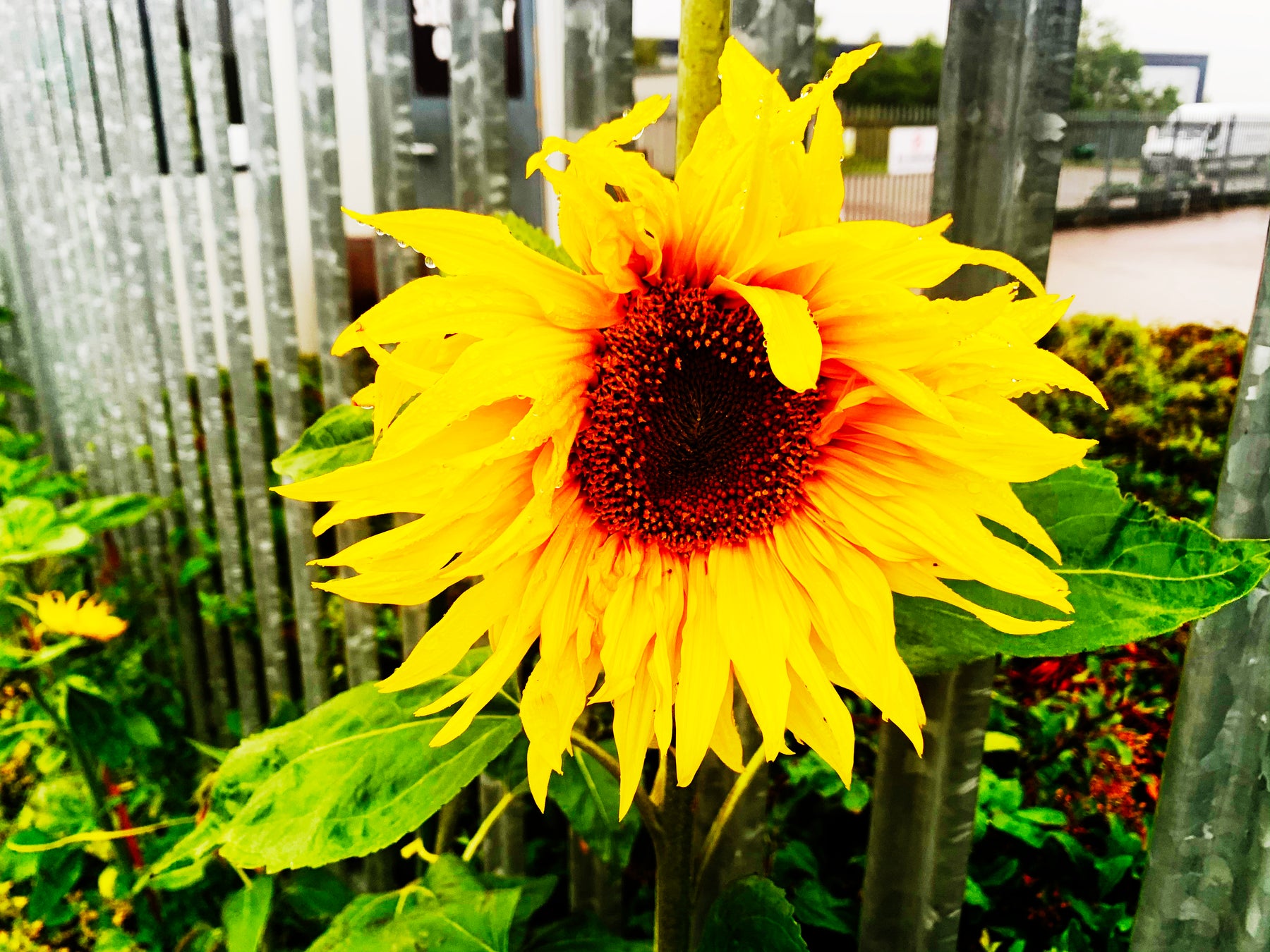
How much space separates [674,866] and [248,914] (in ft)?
2.13

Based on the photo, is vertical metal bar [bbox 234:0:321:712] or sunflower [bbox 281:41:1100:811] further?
vertical metal bar [bbox 234:0:321:712]

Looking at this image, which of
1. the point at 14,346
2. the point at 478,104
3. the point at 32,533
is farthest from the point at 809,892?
the point at 14,346

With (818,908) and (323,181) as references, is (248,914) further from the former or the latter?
(323,181)

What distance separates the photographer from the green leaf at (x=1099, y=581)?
20.2 inches

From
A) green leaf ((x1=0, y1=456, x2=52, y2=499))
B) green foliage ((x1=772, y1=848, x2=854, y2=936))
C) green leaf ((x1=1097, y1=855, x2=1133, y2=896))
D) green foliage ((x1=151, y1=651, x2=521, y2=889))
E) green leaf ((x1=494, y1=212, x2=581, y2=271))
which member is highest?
green leaf ((x1=494, y1=212, x2=581, y2=271))

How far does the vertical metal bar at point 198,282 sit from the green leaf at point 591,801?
4.38 ft

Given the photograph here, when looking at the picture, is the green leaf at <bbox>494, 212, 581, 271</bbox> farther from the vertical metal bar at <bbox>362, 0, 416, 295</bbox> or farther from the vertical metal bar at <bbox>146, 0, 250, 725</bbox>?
the vertical metal bar at <bbox>146, 0, 250, 725</bbox>

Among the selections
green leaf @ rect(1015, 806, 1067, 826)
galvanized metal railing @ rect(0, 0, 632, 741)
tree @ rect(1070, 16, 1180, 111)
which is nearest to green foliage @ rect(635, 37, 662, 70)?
galvanized metal railing @ rect(0, 0, 632, 741)

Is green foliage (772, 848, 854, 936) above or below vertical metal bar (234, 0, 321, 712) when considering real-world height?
below

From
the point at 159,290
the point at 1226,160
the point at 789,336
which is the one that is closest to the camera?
the point at 789,336

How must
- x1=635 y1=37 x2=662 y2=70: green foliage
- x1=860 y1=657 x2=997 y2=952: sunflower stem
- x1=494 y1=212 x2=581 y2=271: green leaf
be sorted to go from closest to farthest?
x1=494 y1=212 x2=581 y2=271: green leaf < x1=860 y1=657 x2=997 y2=952: sunflower stem < x1=635 y1=37 x2=662 y2=70: green foliage

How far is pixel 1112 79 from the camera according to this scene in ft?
6.95

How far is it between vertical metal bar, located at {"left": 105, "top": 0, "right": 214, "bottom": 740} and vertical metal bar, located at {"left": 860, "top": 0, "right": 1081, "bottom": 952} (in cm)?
179

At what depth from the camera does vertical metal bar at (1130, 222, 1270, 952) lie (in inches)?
23.8
